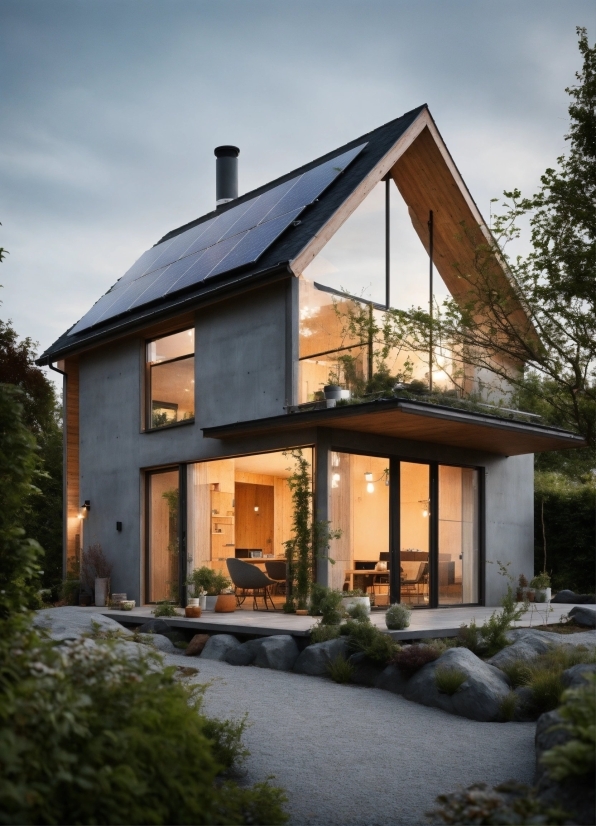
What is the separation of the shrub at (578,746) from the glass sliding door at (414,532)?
32.8ft

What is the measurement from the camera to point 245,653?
400 inches

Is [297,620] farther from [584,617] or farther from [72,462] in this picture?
[72,462]

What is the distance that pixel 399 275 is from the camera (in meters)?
14.8

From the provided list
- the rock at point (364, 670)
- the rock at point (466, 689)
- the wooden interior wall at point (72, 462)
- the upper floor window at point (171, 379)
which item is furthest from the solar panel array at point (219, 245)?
the rock at point (466, 689)

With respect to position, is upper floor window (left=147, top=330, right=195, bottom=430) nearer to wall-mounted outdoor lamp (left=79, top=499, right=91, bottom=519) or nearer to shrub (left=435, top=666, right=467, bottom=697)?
wall-mounted outdoor lamp (left=79, top=499, right=91, bottom=519)

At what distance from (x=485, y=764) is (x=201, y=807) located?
2.95 metres

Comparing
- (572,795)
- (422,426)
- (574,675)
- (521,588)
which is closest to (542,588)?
(521,588)

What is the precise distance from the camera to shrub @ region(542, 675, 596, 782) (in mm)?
3479

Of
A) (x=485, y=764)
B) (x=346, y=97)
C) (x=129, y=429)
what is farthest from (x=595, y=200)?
(x=129, y=429)

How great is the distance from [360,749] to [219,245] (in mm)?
11016

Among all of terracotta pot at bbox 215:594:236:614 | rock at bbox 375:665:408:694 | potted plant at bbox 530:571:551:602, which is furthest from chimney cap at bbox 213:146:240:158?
rock at bbox 375:665:408:694

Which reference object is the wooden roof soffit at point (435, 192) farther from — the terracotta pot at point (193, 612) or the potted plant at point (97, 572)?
the potted plant at point (97, 572)

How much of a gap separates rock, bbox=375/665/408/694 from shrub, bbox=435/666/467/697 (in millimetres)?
635

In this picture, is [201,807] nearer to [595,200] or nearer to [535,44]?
[595,200]
